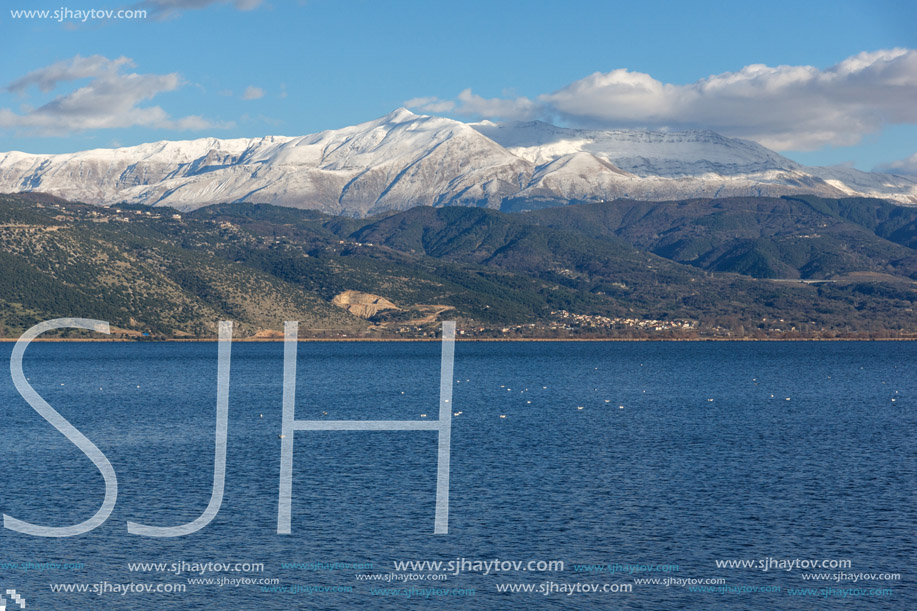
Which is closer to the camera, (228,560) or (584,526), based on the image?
(228,560)

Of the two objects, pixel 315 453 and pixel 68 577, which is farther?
pixel 315 453

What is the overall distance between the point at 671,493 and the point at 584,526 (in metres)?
13.5

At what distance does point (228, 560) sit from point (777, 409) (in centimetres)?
10462

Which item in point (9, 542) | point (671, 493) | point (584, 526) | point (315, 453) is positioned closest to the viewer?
point (9, 542)

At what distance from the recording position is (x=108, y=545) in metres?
61.5

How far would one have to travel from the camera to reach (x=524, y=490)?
78.2 m

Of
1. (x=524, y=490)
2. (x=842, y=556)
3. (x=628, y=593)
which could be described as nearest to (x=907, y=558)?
(x=842, y=556)

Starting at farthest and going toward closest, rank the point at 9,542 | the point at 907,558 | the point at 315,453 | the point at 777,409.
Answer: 1. the point at 777,409
2. the point at 315,453
3. the point at 9,542
4. the point at 907,558

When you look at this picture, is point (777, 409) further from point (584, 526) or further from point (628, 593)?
point (628, 593)

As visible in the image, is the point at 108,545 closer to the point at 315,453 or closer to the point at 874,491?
the point at 315,453

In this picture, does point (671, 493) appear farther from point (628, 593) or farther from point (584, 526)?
point (628, 593)

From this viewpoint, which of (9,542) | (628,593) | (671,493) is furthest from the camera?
(671,493)

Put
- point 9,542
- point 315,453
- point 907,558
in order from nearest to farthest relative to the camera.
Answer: point 907,558 < point 9,542 < point 315,453

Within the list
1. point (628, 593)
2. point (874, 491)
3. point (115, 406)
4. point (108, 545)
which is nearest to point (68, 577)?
point (108, 545)
